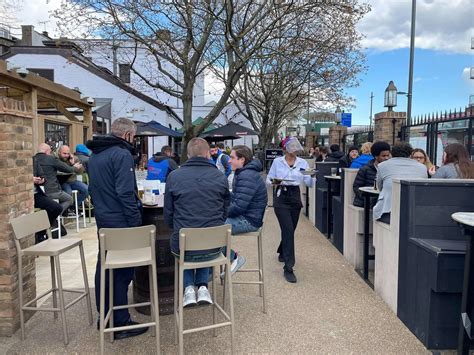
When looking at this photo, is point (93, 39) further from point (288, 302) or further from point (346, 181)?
point (288, 302)

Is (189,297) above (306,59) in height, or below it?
below

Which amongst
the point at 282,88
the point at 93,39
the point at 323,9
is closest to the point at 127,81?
the point at 282,88

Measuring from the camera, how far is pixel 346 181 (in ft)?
18.7

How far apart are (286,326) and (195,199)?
4.91 ft

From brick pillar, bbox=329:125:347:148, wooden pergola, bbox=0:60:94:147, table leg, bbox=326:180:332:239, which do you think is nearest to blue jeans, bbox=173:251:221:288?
table leg, bbox=326:180:332:239

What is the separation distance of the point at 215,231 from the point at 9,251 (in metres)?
1.82

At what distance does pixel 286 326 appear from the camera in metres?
3.61

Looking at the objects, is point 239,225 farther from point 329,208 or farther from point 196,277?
point 329,208

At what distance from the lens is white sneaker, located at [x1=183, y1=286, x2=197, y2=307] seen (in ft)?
10.6

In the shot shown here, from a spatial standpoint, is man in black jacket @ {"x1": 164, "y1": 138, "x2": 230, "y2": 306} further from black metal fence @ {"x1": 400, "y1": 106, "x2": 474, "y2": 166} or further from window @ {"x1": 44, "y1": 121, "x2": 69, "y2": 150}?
window @ {"x1": 44, "y1": 121, "x2": 69, "y2": 150}

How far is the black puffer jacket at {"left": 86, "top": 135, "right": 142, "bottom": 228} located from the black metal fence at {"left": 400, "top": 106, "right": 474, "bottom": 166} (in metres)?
6.21

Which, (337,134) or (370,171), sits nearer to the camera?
(370,171)

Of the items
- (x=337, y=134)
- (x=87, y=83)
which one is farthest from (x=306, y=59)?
(x=87, y=83)

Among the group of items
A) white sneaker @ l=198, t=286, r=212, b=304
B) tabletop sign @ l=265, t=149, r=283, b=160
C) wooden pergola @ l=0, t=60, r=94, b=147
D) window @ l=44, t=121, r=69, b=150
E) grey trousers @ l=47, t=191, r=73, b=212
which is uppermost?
wooden pergola @ l=0, t=60, r=94, b=147
